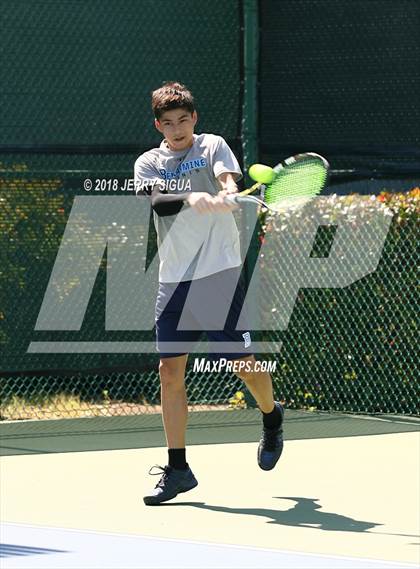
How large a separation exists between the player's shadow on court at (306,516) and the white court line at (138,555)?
576 mm

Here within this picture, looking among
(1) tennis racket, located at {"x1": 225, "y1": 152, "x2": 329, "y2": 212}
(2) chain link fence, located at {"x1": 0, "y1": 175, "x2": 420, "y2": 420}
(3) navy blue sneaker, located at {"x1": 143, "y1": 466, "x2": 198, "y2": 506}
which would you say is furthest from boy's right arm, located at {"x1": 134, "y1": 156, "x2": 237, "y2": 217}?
(2) chain link fence, located at {"x1": 0, "y1": 175, "x2": 420, "y2": 420}

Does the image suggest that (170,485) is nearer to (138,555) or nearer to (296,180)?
(138,555)

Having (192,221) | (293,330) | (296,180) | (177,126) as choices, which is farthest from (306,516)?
(293,330)

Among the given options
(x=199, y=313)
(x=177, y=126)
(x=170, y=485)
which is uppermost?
(x=177, y=126)

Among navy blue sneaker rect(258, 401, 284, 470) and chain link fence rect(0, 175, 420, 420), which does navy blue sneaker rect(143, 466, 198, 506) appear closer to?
navy blue sneaker rect(258, 401, 284, 470)

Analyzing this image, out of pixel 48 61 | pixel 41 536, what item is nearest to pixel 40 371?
pixel 48 61

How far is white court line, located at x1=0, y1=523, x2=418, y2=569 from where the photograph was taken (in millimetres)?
4906

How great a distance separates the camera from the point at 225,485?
6691mm

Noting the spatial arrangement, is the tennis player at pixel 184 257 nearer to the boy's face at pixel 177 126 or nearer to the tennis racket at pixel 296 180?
the boy's face at pixel 177 126

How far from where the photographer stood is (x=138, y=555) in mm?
5098

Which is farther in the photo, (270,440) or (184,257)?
(270,440)

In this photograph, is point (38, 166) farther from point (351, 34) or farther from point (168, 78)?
point (351, 34)

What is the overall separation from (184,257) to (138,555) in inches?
60.3

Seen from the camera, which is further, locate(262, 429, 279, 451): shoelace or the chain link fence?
the chain link fence
